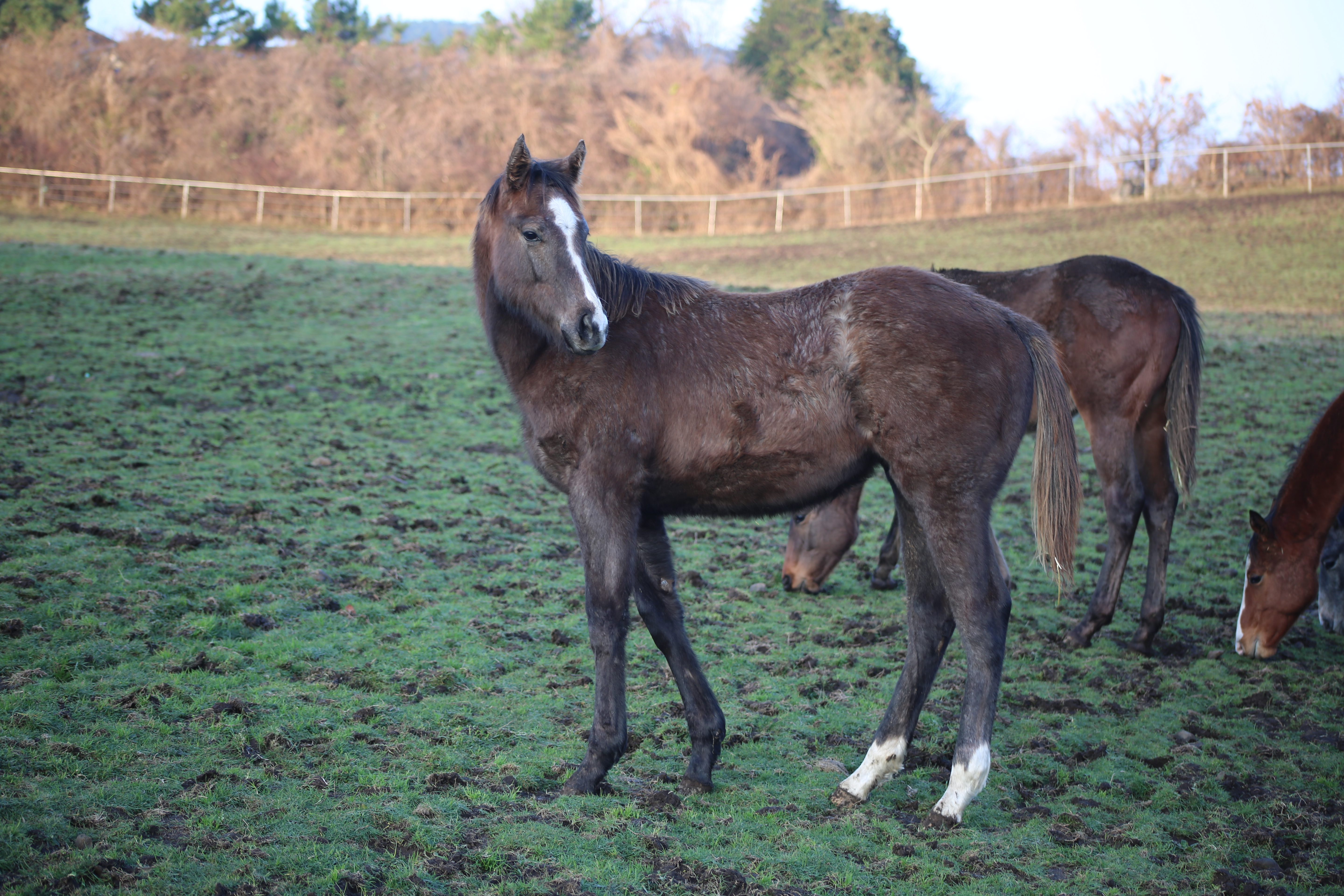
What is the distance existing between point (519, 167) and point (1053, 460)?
252cm

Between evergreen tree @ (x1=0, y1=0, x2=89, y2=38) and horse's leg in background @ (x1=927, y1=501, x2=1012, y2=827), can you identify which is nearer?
horse's leg in background @ (x1=927, y1=501, x2=1012, y2=827)

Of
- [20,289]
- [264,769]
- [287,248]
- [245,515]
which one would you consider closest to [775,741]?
[264,769]

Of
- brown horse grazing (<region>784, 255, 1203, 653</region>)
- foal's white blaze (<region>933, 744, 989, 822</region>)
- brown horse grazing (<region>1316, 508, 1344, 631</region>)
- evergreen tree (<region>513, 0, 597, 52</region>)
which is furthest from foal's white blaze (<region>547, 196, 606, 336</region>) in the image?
evergreen tree (<region>513, 0, 597, 52</region>)

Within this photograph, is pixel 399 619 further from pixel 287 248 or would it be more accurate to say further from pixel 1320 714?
pixel 287 248

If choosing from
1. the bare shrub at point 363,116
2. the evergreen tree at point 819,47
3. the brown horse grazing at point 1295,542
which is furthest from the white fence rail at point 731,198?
the brown horse grazing at point 1295,542

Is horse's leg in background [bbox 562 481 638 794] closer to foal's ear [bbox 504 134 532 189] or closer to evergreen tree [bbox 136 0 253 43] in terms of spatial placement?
foal's ear [bbox 504 134 532 189]

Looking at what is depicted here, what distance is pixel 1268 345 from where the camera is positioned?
13.1 metres

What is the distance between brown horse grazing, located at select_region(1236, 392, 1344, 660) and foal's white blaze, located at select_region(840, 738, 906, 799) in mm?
2945

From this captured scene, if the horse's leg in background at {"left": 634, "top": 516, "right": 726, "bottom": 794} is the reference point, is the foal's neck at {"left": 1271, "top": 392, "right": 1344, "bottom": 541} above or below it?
above

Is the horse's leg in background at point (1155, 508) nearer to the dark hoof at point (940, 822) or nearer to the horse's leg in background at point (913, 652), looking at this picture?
the horse's leg in background at point (913, 652)

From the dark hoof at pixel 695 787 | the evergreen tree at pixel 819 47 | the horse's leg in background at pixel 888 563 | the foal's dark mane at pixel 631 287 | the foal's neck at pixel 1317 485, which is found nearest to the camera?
the dark hoof at pixel 695 787

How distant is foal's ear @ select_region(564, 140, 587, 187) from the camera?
154 inches

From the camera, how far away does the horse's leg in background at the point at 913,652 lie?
374 cm

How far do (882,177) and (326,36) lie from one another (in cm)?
2939
